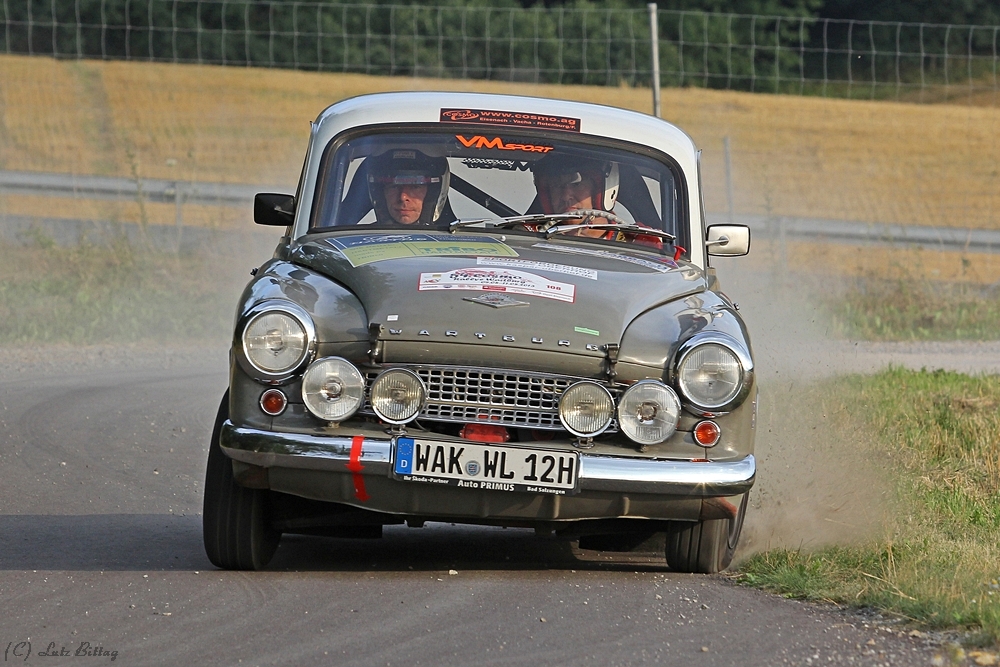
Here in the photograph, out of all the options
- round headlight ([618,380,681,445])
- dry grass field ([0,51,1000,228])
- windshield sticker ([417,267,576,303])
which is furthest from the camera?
dry grass field ([0,51,1000,228])

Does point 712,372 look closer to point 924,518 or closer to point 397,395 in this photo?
point 397,395

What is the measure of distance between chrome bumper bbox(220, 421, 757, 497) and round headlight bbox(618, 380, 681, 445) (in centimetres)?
9

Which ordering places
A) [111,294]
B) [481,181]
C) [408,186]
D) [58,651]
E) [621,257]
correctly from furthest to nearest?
[111,294] < [481,181] < [408,186] < [621,257] < [58,651]

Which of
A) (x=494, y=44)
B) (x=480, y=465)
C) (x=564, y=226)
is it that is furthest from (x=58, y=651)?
(x=494, y=44)

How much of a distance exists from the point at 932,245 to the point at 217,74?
16.7 m

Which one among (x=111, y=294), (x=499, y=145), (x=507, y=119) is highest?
(x=507, y=119)

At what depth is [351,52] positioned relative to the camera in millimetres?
36656

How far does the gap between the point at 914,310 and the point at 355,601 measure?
1271 cm

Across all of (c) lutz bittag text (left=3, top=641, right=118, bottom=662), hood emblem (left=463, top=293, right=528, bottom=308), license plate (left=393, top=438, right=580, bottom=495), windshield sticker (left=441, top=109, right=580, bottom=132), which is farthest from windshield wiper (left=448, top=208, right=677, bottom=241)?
(c) lutz bittag text (left=3, top=641, right=118, bottom=662)

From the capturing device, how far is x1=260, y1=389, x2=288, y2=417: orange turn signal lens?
18.1 feet

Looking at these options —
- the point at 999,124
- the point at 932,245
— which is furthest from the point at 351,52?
the point at 932,245

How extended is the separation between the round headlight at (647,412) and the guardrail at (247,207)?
1350 centimetres

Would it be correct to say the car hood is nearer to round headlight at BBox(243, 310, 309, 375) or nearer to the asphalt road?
round headlight at BBox(243, 310, 309, 375)

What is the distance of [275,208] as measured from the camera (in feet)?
23.1
